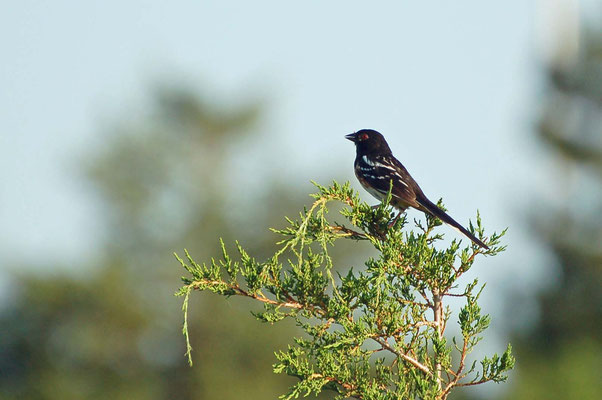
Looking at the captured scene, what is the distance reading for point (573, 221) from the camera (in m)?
33.5

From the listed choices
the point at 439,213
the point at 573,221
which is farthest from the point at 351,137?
the point at 573,221

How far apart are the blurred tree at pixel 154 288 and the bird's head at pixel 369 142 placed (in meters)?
17.7

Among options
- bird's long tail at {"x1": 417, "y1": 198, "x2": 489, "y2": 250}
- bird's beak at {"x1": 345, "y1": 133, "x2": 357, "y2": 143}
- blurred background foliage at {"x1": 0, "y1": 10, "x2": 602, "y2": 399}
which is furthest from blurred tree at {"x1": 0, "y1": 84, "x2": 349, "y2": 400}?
bird's long tail at {"x1": 417, "y1": 198, "x2": 489, "y2": 250}

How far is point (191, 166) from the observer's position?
3372 centimetres

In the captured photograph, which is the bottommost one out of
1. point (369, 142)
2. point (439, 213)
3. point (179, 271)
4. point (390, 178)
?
point (439, 213)

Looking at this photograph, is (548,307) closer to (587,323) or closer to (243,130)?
(587,323)

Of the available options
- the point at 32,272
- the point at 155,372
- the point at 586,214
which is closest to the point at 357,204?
the point at 155,372

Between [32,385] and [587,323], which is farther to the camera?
[587,323]

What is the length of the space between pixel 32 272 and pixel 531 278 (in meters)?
16.2

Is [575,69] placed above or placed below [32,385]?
above

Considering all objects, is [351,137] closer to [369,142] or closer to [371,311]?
[369,142]

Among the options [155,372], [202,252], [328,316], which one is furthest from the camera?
[202,252]

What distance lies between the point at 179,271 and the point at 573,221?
14200 millimetres

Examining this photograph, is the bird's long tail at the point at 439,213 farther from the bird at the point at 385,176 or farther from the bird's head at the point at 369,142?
the bird's head at the point at 369,142
